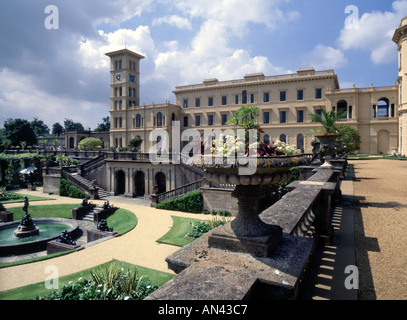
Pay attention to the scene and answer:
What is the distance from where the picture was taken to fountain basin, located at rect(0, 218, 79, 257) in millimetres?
13508

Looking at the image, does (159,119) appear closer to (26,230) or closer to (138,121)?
(138,121)

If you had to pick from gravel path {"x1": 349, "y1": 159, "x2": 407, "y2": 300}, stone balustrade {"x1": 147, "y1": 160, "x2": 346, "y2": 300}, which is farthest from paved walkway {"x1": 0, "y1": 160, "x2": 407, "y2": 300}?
stone balustrade {"x1": 147, "y1": 160, "x2": 346, "y2": 300}

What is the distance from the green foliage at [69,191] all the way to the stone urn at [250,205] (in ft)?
89.5

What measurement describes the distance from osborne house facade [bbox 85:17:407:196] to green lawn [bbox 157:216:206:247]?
10879 millimetres

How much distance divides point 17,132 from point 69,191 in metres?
48.9

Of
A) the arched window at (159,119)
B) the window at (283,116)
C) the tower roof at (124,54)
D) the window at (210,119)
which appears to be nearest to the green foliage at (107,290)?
the window at (283,116)

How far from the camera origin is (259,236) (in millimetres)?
2730

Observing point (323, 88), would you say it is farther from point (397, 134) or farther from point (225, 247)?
point (225, 247)

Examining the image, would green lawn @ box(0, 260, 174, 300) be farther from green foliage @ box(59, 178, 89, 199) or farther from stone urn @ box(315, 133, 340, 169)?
green foliage @ box(59, 178, 89, 199)

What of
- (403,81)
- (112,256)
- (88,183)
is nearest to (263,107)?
(403,81)

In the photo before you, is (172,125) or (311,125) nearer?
(311,125)

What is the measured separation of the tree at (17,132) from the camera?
64.7 metres
